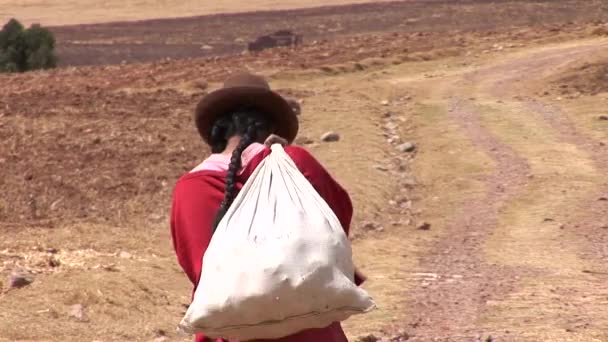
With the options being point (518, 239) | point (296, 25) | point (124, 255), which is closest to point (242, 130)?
point (124, 255)

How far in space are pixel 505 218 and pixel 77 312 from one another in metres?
4.93

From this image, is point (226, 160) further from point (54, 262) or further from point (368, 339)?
point (54, 262)

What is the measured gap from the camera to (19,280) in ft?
30.5

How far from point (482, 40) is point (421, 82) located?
4.77 m

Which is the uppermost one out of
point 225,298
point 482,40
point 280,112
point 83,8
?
point 280,112

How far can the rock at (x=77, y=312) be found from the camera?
8.64 metres

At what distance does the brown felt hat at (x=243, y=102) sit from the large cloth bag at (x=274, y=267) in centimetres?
42

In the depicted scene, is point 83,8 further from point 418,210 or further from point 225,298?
point 225,298

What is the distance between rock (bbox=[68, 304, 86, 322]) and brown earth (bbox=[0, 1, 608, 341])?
0.09 ft

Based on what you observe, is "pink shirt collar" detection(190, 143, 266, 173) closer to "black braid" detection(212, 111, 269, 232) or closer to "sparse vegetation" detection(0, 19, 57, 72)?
"black braid" detection(212, 111, 269, 232)

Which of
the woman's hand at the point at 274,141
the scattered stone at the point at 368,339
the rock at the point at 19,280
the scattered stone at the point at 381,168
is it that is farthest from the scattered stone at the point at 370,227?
the woman's hand at the point at 274,141

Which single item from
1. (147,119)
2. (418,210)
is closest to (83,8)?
(147,119)

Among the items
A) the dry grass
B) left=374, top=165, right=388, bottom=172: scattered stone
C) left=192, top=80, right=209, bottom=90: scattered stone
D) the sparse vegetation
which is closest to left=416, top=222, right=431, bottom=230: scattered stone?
left=374, top=165, right=388, bottom=172: scattered stone

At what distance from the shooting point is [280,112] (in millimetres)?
3941
